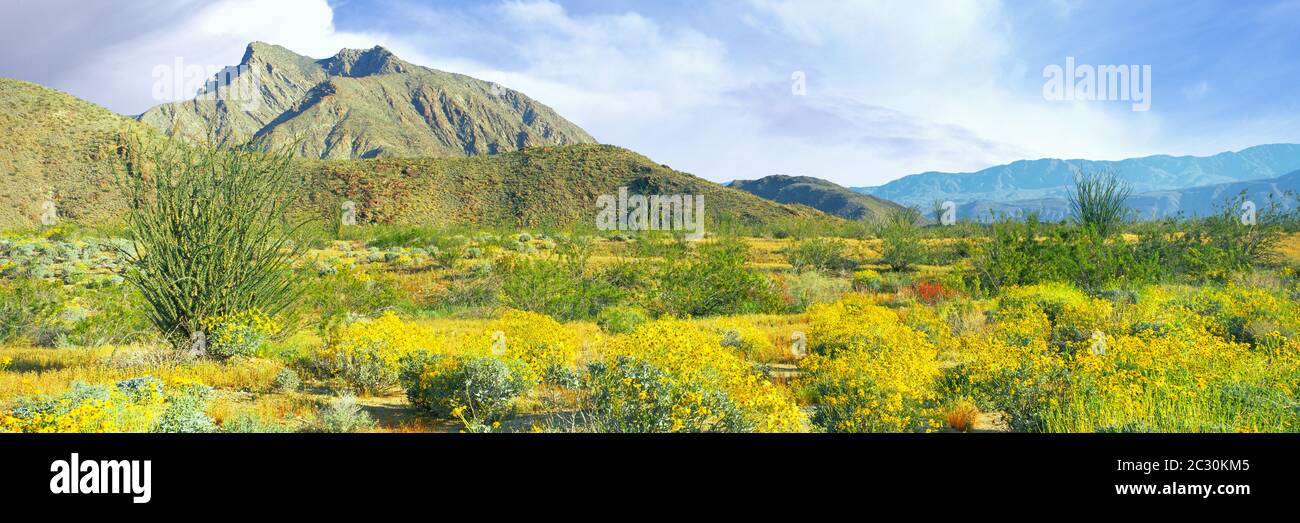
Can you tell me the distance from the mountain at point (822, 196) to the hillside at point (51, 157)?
3558 inches

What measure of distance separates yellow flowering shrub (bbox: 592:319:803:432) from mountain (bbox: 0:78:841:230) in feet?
116

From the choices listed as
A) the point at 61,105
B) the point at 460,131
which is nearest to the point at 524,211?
the point at 61,105

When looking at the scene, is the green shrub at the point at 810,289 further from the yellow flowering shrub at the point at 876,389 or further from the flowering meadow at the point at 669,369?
the yellow flowering shrub at the point at 876,389

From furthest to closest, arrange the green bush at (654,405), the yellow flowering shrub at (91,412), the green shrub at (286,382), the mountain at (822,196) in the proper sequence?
1. the mountain at (822,196)
2. the green shrub at (286,382)
3. the green bush at (654,405)
4. the yellow flowering shrub at (91,412)

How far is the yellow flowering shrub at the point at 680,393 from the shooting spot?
4625 millimetres

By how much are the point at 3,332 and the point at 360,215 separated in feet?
157

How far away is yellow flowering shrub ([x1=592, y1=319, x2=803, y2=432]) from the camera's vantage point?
4625 mm

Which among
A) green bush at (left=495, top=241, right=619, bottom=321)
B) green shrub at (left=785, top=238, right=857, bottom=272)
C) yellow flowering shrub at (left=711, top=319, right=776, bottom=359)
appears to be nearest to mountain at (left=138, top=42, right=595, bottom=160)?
green shrub at (left=785, top=238, right=857, bottom=272)

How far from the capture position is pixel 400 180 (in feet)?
201

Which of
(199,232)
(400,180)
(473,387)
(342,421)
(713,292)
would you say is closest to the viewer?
(342,421)

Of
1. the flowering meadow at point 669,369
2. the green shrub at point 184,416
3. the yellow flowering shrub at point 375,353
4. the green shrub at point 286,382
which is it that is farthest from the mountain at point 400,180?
the green shrub at point 184,416

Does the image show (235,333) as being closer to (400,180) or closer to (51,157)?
(51,157)

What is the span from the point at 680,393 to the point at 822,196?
140 metres

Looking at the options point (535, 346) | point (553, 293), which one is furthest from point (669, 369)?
point (553, 293)
